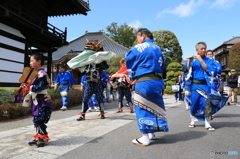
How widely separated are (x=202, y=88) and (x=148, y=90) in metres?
1.75

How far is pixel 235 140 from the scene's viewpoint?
3.26m

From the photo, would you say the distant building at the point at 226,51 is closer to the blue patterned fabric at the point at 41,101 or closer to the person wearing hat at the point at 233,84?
the person wearing hat at the point at 233,84

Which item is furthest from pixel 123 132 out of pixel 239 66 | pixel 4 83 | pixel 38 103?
pixel 239 66

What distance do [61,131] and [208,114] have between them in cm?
301

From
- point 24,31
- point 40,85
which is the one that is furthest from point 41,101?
point 24,31

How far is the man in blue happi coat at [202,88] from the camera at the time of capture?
13.9 ft

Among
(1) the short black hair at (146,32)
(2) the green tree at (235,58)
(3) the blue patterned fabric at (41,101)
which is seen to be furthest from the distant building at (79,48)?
(1) the short black hair at (146,32)

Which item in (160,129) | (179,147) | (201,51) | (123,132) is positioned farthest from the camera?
(201,51)

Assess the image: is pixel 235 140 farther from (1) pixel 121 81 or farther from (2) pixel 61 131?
(1) pixel 121 81

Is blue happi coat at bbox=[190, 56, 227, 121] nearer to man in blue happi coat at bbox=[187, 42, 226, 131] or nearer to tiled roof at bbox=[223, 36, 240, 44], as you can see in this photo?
man in blue happi coat at bbox=[187, 42, 226, 131]

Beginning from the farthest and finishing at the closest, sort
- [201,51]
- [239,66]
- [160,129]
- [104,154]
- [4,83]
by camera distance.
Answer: [239,66] < [4,83] < [201,51] < [160,129] < [104,154]

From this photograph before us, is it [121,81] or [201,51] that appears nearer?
[201,51]

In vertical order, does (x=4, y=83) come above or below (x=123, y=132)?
above

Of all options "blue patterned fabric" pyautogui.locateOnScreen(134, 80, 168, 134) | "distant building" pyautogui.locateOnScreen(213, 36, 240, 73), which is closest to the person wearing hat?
"blue patterned fabric" pyautogui.locateOnScreen(134, 80, 168, 134)
